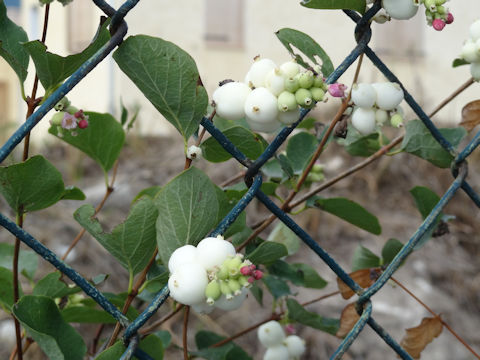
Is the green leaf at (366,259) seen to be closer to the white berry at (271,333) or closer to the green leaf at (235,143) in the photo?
the white berry at (271,333)

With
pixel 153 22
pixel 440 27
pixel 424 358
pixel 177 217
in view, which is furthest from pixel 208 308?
pixel 153 22

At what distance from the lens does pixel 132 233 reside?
1.17 ft

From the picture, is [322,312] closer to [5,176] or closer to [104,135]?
[104,135]

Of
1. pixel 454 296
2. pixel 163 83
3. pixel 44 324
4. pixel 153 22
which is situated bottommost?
pixel 454 296

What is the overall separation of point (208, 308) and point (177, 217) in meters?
0.06

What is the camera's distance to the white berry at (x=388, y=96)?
390mm

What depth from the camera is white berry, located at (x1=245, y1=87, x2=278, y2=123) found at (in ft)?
1.06

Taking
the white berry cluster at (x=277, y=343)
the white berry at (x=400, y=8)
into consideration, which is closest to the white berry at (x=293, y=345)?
the white berry cluster at (x=277, y=343)

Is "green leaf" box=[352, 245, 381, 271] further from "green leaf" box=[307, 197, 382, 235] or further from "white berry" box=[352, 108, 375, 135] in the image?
"white berry" box=[352, 108, 375, 135]

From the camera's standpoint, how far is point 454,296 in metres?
1.98

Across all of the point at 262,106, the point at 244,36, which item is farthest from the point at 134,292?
the point at 244,36

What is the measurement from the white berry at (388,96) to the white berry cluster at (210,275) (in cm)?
16

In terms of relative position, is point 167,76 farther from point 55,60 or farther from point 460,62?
point 460,62

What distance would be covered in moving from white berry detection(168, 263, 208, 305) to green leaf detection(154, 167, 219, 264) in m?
0.04
